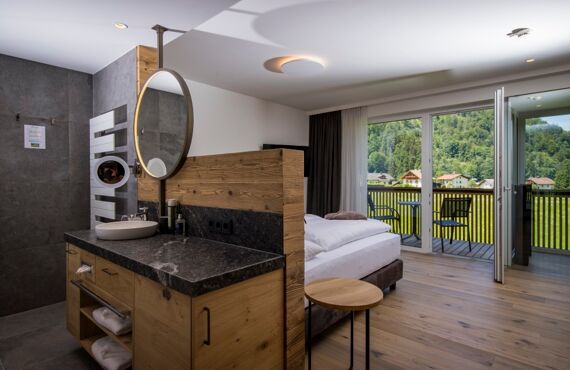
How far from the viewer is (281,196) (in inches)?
53.6

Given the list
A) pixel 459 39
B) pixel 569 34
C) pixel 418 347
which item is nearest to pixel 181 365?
pixel 418 347

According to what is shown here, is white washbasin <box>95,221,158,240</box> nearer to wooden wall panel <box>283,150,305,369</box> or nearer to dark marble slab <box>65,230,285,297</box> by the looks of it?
dark marble slab <box>65,230,285,297</box>

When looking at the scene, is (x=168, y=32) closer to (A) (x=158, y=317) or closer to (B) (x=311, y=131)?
(A) (x=158, y=317)

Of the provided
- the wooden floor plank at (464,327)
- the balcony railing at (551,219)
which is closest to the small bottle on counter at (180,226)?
the wooden floor plank at (464,327)

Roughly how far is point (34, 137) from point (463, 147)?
5.14 metres

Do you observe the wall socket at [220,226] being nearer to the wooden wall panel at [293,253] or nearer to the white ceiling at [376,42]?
the wooden wall panel at [293,253]

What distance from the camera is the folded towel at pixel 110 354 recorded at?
157 cm

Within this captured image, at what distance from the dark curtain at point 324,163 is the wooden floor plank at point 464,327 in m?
2.17

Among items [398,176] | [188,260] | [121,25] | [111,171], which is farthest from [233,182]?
[398,176]

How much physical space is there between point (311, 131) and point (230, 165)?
170 inches

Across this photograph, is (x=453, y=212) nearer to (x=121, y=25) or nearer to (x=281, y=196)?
(x=281, y=196)

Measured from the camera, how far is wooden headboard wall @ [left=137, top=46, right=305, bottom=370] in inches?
54.2

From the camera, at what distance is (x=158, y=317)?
4.03ft

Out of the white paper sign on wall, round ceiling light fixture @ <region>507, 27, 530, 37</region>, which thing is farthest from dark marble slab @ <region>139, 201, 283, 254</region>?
round ceiling light fixture @ <region>507, 27, 530, 37</region>
